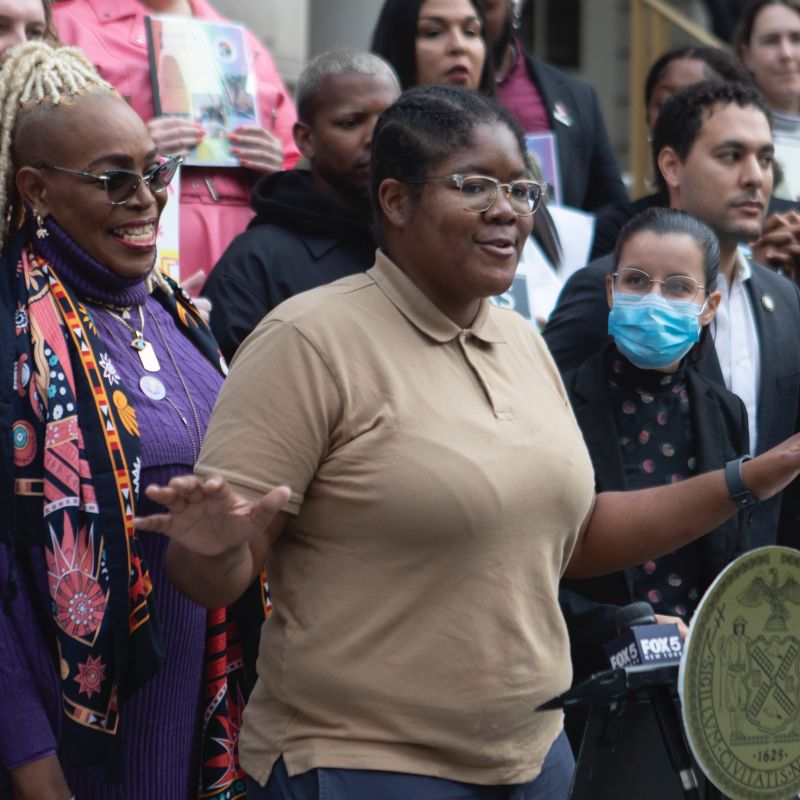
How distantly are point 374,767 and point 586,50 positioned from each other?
12669mm

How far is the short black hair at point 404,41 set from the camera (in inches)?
210

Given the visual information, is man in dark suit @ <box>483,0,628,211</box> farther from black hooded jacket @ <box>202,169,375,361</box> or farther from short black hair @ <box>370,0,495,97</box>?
black hooded jacket @ <box>202,169,375,361</box>

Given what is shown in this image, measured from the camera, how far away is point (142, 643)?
3.18 m

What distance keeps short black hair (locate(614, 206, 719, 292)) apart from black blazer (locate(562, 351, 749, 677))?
28cm

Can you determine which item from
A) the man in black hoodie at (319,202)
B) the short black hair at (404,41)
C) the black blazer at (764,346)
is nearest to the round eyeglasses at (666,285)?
the black blazer at (764,346)

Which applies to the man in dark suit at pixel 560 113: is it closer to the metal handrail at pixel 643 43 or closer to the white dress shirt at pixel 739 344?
the white dress shirt at pixel 739 344

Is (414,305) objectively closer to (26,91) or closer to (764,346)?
(26,91)

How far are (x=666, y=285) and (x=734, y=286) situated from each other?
2.02 feet

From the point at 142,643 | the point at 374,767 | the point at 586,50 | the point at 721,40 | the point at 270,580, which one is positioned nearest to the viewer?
the point at 374,767

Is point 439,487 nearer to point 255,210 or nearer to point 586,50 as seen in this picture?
point 255,210

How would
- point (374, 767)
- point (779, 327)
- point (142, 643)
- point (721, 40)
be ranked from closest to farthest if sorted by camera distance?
1. point (374, 767)
2. point (142, 643)
3. point (779, 327)
4. point (721, 40)

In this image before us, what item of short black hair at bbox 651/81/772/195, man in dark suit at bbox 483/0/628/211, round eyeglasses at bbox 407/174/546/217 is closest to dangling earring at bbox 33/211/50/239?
round eyeglasses at bbox 407/174/546/217

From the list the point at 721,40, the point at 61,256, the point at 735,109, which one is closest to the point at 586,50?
the point at 721,40

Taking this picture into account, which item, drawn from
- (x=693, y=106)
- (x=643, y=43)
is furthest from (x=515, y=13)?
(x=643, y=43)
